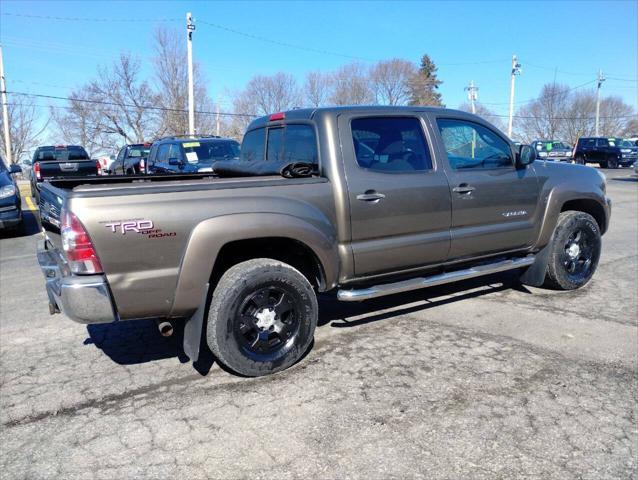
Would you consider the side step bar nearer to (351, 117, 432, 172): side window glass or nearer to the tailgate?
(351, 117, 432, 172): side window glass

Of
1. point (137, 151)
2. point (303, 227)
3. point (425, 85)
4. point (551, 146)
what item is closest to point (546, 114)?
point (425, 85)

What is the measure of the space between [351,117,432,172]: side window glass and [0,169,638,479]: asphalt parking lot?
56.6 inches

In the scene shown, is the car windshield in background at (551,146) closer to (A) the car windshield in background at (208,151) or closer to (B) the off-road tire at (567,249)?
(A) the car windshield in background at (208,151)

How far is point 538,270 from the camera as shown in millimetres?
5395

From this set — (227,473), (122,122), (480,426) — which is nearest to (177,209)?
(227,473)

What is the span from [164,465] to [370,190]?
237 cm

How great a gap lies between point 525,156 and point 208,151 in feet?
24.2

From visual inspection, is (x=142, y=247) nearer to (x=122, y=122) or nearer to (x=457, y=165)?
(x=457, y=165)

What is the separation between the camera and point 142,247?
3.16m

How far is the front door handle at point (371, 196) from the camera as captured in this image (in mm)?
3936

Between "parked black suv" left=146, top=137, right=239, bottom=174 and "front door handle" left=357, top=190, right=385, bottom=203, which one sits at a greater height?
"parked black suv" left=146, top=137, right=239, bottom=174

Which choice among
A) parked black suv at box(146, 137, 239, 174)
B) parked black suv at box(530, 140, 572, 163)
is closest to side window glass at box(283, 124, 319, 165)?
parked black suv at box(146, 137, 239, 174)

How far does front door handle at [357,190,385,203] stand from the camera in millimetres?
3936

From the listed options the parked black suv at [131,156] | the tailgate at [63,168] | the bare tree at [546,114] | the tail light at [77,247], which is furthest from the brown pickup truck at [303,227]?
the bare tree at [546,114]
